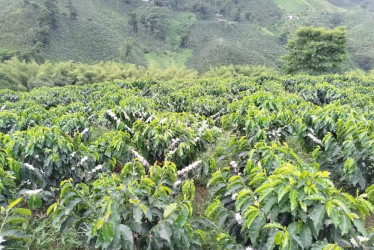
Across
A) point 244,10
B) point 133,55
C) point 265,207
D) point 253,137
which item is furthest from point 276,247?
point 244,10

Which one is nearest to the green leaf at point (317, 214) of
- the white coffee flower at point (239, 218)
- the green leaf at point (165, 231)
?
the white coffee flower at point (239, 218)

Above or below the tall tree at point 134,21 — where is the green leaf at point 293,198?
above

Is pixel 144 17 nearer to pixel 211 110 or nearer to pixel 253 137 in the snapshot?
pixel 211 110

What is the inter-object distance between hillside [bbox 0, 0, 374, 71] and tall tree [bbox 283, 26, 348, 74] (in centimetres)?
1007

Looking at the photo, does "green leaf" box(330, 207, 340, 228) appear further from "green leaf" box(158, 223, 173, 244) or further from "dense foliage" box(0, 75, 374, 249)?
"green leaf" box(158, 223, 173, 244)

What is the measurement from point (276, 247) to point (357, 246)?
1.92 feet

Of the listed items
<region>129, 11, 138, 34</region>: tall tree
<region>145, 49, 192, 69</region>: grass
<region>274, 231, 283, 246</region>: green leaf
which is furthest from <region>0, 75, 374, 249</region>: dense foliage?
<region>129, 11, 138, 34</region>: tall tree

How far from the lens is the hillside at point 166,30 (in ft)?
112

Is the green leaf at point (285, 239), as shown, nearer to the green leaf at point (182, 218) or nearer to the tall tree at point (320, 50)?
the green leaf at point (182, 218)

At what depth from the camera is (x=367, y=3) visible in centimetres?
7206

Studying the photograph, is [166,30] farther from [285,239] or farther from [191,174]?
[285,239]

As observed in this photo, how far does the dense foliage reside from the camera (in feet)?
6.53

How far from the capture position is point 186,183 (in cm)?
252

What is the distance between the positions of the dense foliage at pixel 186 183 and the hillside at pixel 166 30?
1188 inches
